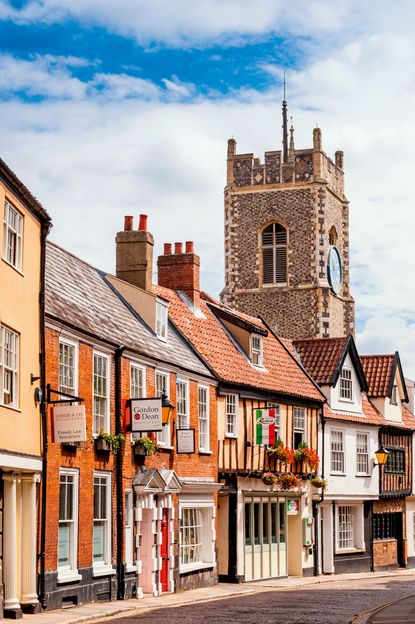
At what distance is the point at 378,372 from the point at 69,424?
82.8 ft

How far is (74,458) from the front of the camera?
79.0ft

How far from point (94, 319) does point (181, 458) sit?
17.6 feet

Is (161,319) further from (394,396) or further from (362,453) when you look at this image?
(394,396)

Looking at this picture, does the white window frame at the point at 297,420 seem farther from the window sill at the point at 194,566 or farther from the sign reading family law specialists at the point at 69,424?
the sign reading family law specialists at the point at 69,424

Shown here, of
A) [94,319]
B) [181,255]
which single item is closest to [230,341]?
[181,255]

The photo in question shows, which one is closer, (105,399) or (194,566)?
(105,399)

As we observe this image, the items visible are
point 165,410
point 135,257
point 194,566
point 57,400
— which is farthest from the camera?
point 135,257

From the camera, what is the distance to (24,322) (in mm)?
21844

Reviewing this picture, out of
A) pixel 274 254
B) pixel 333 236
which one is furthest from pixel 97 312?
pixel 333 236

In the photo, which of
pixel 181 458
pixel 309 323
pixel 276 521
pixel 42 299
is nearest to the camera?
pixel 42 299

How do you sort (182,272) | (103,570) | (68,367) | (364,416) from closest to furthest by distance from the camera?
(68,367)
(103,570)
(182,272)
(364,416)

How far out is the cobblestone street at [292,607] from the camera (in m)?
20.7

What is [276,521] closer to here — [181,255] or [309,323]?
[181,255]

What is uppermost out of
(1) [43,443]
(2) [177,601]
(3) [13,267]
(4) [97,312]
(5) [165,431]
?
(3) [13,267]
